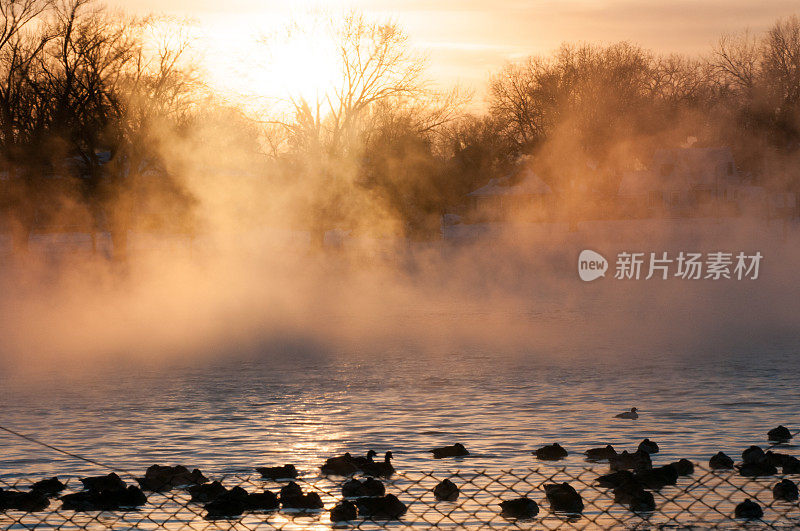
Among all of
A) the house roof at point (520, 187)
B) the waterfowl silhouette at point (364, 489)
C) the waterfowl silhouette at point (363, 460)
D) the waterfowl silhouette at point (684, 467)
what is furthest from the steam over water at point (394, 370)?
the house roof at point (520, 187)

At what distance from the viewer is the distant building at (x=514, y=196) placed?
86.9 m

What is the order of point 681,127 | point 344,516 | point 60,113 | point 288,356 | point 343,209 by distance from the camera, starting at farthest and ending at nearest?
point 681,127 < point 343,209 < point 60,113 < point 288,356 < point 344,516

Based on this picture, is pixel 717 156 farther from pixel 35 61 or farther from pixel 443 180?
pixel 35 61

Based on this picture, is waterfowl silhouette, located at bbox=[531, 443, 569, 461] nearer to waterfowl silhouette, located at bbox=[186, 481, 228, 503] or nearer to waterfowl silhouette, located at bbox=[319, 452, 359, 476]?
waterfowl silhouette, located at bbox=[319, 452, 359, 476]

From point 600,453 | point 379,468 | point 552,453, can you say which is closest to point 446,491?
point 379,468

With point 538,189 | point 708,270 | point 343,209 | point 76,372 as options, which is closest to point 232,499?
point 76,372

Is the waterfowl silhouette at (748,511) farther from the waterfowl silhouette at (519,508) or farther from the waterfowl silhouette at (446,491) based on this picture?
the waterfowl silhouette at (446,491)

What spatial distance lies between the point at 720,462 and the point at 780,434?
114 cm

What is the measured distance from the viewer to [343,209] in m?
50.0

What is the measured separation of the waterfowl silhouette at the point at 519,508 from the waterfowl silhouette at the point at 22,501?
289 centimetres

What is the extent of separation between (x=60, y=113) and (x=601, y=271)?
65.8 feet

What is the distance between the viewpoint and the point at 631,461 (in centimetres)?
783

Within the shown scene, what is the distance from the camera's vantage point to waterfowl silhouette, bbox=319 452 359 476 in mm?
7906

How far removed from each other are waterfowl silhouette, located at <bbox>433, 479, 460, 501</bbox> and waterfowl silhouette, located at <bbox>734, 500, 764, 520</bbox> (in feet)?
5.65
